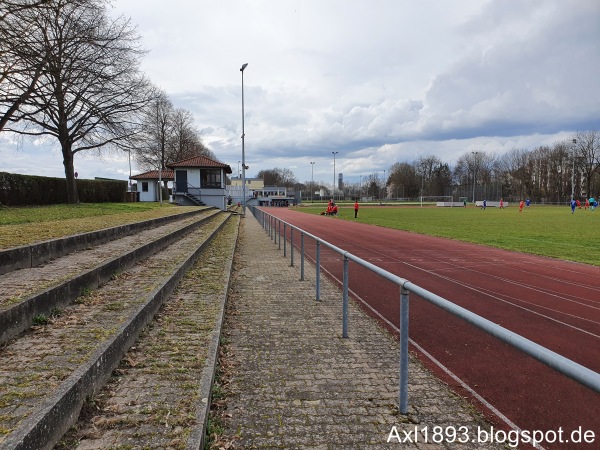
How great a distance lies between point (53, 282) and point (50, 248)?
203cm

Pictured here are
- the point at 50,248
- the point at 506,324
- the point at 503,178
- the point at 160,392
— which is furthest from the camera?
the point at 503,178

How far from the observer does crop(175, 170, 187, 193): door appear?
3928 centimetres

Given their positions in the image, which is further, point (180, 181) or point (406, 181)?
point (406, 181)

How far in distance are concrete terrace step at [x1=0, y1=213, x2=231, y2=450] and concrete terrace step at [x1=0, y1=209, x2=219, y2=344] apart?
0.13 meters

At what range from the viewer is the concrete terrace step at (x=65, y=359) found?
2230 millimetres

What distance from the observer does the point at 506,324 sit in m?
5.40

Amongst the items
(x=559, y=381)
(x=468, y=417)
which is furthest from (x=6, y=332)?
(x=559, y=381)

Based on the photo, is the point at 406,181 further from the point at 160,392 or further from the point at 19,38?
the point at 160,392

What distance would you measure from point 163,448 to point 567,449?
260 centimetres

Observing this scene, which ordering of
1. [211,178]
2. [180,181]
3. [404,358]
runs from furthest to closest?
[211,178], [180,181], [404,358]

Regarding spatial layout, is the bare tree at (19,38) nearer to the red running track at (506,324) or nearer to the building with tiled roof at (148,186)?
the red running track at (506,324)

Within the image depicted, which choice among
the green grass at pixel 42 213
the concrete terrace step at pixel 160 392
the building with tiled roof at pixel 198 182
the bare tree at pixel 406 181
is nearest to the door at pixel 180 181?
the building with tiled roof at pixel 198 182

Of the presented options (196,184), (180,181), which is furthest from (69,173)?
(196,184)

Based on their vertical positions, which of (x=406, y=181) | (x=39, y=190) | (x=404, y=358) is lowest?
(x=404, y=358)
